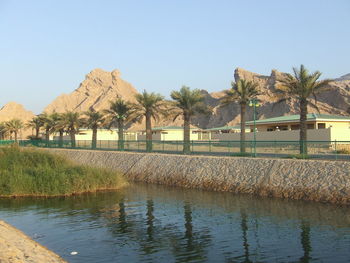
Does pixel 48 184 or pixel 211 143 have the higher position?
pixel 211 143

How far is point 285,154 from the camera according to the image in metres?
30.2

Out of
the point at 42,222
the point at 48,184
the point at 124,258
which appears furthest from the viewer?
the point at 48,184

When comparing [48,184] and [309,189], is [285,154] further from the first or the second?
[48,184]

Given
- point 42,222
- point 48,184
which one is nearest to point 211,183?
point 48,184

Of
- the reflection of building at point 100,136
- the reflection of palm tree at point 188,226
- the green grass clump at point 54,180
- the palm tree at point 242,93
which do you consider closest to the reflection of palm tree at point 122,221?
the reflection of palm tree at point 188,226

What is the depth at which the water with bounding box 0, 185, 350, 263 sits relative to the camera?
505 inches

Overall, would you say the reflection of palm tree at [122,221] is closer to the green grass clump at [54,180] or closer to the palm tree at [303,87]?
the green grass clump at [54,180]

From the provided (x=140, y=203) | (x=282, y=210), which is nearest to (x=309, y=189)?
(x=282, y=210)

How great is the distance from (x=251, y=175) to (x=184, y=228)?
10385 mm

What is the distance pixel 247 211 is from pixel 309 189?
4.70m

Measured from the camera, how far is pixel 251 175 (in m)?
25.7

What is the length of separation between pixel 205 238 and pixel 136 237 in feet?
8.56

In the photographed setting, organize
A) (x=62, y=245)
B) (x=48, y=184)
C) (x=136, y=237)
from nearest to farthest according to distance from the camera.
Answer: (x=62, y=245) < (x=136, y=237) < (x=48, y=184)

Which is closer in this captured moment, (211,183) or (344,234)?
(344,234)
